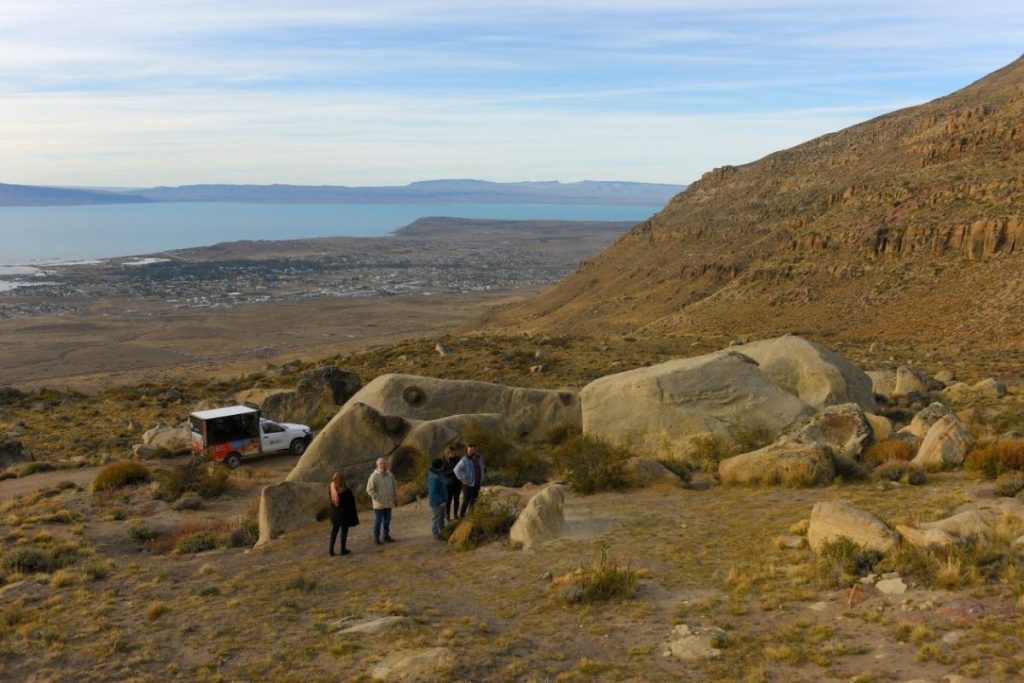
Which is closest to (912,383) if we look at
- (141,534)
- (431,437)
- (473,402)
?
(473,402)

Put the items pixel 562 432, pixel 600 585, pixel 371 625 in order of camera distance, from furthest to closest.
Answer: pixel 562 432
pixel 600 585
pixel 371 625

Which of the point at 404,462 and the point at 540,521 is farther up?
the point at 540,521

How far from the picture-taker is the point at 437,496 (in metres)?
14.4

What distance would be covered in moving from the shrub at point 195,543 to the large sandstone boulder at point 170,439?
36.9 ft

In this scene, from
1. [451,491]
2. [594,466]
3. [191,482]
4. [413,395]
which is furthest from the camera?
[413,395]

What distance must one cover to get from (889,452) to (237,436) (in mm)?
17832

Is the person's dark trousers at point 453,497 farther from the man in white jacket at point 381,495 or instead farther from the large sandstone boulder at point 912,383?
the large sandstone boulder at point 912,383

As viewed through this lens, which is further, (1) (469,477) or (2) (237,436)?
(2) (237,436)

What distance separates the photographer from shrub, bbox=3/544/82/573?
14273mm

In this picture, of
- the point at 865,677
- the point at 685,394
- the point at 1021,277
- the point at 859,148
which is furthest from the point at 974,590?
the point at 859,148

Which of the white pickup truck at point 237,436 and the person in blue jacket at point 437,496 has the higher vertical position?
the person in blue jacket at point 437,496

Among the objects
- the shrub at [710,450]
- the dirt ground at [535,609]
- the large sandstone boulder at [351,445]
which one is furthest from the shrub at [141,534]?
the shrub at [710,450]

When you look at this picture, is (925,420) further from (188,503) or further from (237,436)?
(237,436)

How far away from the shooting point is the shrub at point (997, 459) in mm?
14172
